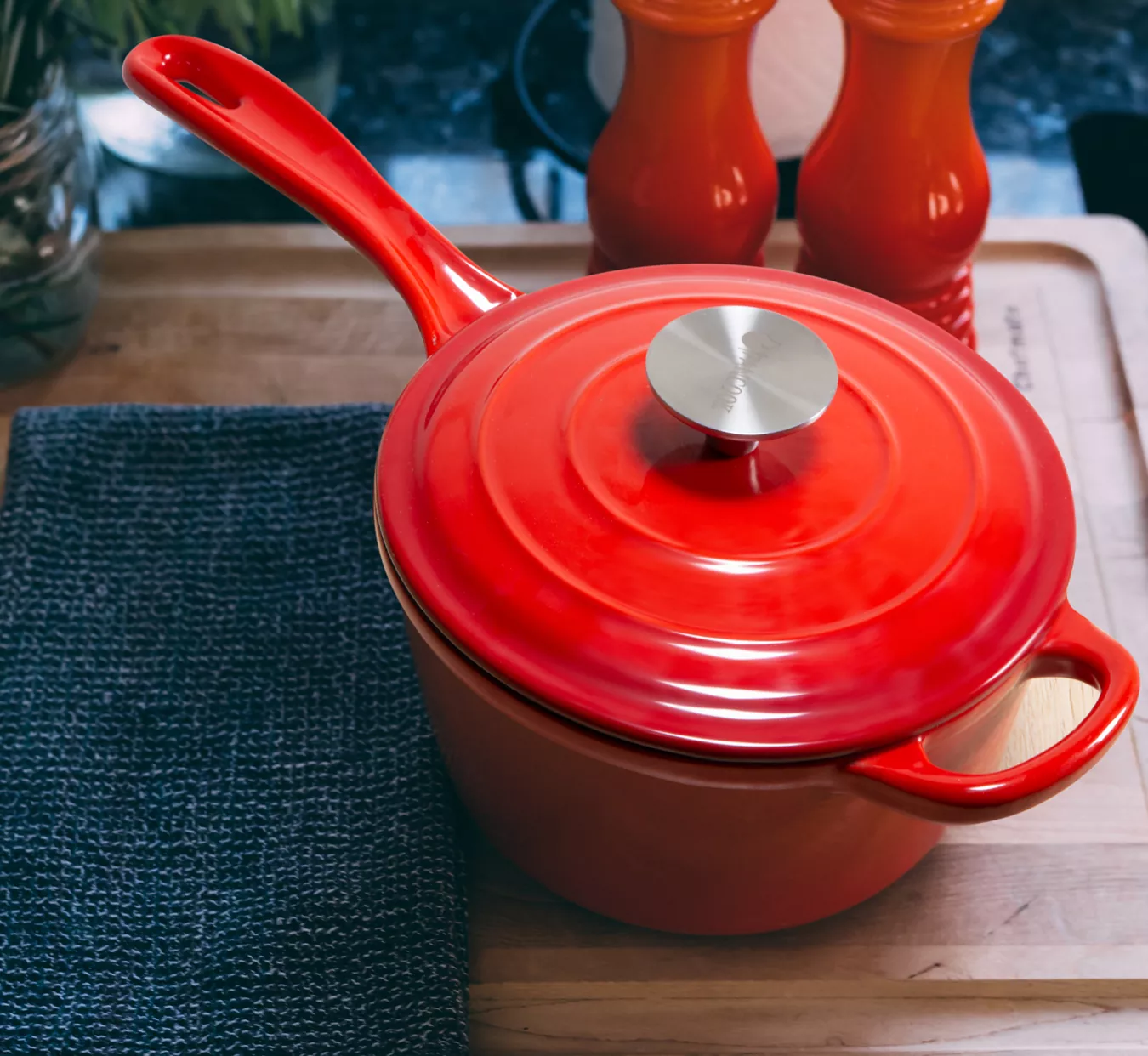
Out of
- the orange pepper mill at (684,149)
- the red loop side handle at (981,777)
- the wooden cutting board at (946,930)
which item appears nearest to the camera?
the red loop side handle at (981,777)

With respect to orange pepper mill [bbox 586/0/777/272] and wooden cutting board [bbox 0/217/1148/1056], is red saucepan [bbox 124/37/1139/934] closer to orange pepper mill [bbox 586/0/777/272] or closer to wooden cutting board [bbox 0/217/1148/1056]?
wooden cutting board [bbox 0/217/1148/1056]

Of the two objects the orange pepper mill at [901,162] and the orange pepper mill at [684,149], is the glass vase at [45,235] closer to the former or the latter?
the orange pepper mill at [684,149]

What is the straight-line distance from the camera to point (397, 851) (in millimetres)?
530

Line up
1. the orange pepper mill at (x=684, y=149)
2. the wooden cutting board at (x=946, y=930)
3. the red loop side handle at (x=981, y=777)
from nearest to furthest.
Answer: the red loop side handle at (x=981, y=777) → the wooden cutting board at (x=946, y=930) → the orange pepper mill at (x=684, y=149)

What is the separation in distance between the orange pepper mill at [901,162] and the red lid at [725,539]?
0.60 ft

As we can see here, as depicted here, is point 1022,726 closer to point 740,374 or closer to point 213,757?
point 740,374

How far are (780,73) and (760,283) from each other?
0.34 meters

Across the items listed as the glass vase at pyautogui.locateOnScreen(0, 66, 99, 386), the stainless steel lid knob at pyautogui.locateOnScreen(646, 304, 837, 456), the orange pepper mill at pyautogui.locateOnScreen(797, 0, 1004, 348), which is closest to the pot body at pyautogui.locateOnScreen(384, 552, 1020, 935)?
the stainless steel lid knob at pyautogui.locateOnScreen(646, 304, 837, 456)

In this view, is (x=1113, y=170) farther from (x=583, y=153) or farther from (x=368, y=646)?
(x=368, y=646)

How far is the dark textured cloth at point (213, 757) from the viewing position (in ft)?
1.59

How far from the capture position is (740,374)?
44 cm

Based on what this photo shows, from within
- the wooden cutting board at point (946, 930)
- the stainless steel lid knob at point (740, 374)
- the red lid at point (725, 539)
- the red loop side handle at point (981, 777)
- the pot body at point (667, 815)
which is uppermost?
the stainless steel lid knob at point (740, 374)

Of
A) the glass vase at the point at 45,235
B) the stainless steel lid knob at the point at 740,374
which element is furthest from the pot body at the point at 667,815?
the glass vase at the point at 45,235

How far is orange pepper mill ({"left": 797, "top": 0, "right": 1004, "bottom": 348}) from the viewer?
0.60m
